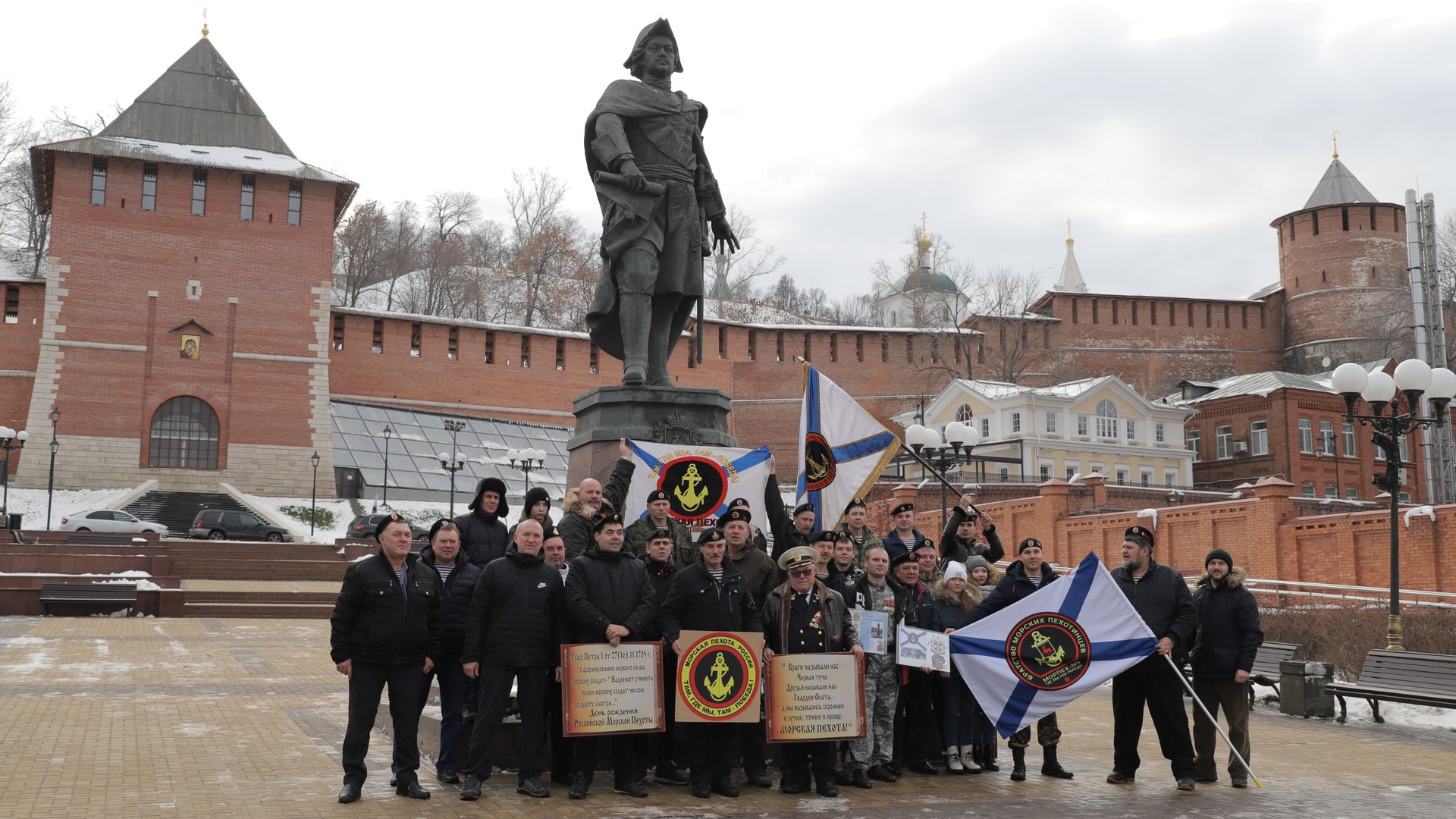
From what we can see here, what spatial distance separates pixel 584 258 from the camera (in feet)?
185

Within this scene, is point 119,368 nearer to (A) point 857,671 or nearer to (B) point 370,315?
(B) point 370,315

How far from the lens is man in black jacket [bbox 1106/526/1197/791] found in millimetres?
6809

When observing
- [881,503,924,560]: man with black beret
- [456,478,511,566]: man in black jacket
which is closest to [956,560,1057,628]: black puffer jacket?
Result: [881,503,924,560]: man with black beret

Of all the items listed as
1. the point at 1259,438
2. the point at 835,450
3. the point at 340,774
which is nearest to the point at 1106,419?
the point at 1259,438

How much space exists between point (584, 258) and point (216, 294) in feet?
66.6

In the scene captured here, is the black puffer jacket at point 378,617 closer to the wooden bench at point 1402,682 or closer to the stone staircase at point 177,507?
the wooden bench at point 1402,682

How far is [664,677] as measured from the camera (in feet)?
21.3

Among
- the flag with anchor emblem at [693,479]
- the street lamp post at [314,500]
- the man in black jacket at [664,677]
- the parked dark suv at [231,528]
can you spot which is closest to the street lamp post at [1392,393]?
the flag with anchor emblem at [693,479]

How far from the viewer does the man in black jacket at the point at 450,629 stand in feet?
21.1

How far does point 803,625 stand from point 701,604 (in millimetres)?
619

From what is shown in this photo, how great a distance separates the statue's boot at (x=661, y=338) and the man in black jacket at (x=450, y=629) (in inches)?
102

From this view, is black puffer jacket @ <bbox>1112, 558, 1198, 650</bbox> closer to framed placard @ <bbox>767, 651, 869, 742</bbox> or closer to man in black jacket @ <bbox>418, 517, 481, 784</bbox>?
framed placard @ <bbox>767, 651, 869, 742</bbox>

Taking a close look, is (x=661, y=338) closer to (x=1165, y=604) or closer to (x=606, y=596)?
(x=606, y=596)

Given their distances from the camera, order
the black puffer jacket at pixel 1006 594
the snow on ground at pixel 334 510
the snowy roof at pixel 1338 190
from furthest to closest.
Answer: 1. the snowy roof at pixel 1338 190
2. the snow on ground at pixel 334 510
3. the black puffer jacket at pixel 1006 594
